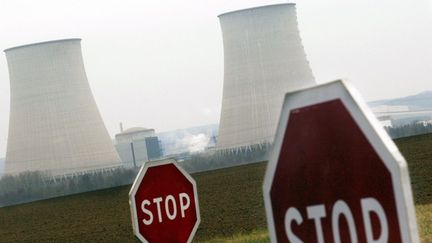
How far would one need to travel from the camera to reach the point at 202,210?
25.5 metres

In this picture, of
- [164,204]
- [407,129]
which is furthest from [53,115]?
[164,204]

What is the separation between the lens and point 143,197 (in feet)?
11.7

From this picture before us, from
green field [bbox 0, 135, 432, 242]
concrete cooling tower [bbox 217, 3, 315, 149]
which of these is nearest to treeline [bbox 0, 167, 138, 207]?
concrete cooling tower [bbox 217, 3, 315, 149]

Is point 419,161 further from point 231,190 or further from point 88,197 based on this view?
point 88,197

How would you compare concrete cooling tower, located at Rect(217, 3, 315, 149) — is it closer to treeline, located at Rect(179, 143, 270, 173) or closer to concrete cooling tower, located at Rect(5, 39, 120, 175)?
treeline, located at Rect(179, 143, 270, 173)

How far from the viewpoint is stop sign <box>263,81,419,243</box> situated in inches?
39.9

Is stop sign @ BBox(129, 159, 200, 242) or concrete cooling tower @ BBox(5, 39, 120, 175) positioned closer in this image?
stop sign @ BBox(129, 159, 200, 242)

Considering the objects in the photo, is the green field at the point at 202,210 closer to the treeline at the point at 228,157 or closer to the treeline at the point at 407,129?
the treeline at the point at 228,157

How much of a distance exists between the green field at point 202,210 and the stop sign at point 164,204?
22.5ft

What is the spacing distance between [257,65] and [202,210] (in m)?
15.7

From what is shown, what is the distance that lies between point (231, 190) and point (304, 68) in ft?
34.8

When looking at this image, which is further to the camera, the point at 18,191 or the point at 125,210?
the point at 18,191

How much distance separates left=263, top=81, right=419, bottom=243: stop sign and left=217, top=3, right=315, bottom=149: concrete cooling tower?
3507cm

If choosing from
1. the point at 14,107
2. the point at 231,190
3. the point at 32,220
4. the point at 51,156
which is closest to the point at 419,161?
the point at 231,190
